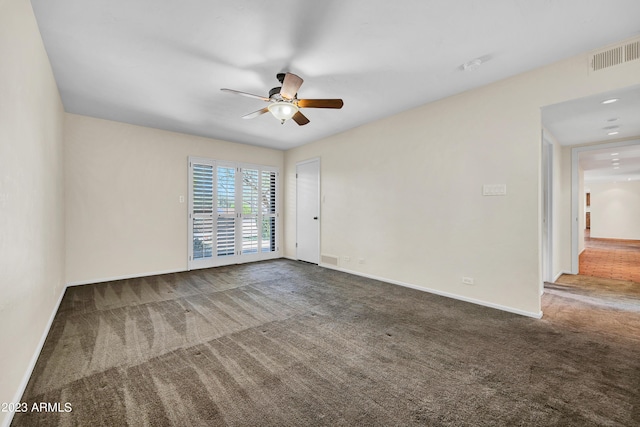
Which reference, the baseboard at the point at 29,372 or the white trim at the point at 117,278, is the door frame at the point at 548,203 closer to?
the baseboard at the point at 29,372

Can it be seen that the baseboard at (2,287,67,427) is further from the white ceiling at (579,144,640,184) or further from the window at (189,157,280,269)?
the white ceiling at (579,144,640,184)

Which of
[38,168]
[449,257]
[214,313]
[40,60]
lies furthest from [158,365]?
[449,257]

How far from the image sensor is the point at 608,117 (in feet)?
11.0

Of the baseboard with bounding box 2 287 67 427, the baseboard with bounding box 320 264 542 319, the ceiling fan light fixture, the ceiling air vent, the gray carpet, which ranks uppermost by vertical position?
the ceiling air vent

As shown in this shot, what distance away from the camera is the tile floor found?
491 cm

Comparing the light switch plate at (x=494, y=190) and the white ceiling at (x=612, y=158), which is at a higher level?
the white ceiling at (x=612, y=158)

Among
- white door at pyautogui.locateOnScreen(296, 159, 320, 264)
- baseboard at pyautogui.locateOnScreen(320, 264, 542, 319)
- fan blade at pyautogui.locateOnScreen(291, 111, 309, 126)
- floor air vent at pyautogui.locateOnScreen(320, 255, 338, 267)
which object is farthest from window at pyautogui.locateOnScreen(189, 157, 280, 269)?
fan blade at pyautogui.locateOnScreen(291, 111, 309, 126)

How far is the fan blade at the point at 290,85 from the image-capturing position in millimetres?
2512

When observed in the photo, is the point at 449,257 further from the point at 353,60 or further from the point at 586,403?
the point at 353,60

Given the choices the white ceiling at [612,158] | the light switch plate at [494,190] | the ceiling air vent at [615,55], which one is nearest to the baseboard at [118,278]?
the light switch plate at [494,190]

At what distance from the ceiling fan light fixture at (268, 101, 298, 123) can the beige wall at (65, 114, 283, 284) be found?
3027 mm

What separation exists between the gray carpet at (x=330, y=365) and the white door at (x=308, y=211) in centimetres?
240

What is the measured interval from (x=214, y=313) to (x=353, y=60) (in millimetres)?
3160

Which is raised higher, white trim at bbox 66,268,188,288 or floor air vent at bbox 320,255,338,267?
floor air vent at bbox 320,255,338,267
